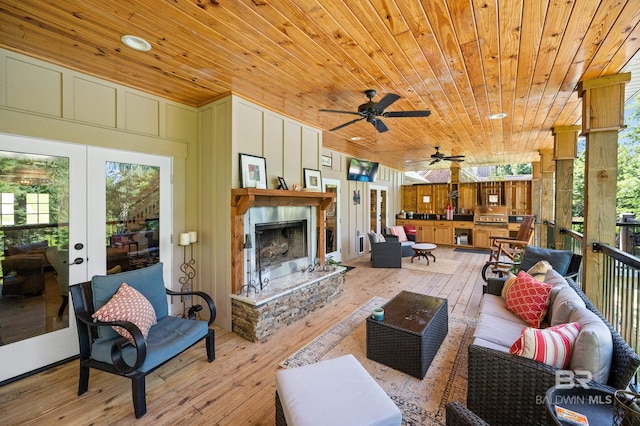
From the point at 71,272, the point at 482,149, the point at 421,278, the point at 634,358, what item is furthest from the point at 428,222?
the point at 71,272

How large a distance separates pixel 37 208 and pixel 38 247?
371 millimetres

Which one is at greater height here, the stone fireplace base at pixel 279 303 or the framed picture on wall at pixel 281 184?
the framed picture on wall at pixel 281 184

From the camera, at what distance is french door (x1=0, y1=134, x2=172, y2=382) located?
94.7 inches

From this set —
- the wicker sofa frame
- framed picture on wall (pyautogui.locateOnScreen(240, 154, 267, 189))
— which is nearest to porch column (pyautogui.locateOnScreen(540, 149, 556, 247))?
the wicker sofa frame

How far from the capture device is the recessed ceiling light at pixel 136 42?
217 centimetres

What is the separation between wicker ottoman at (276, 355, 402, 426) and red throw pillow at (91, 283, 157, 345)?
1373 mm

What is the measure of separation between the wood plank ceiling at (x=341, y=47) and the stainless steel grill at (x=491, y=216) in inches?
223

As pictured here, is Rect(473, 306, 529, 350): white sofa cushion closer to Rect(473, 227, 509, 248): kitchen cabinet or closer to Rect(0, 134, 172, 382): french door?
Rect(0, 134, 172, 382): french door

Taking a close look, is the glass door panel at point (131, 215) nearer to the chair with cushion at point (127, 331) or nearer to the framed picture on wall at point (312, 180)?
the chair with cushion at point (127, 331)

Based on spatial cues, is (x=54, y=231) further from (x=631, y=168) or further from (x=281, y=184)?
(x=631, y=168)

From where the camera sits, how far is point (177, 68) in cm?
268

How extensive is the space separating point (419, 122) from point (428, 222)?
236 inches

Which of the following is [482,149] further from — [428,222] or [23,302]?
[23,302]

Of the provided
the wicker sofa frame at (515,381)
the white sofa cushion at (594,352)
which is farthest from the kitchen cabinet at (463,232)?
the white sofa cushion at (594,352)
